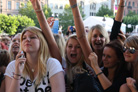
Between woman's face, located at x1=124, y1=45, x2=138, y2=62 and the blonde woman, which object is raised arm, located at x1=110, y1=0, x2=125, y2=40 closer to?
woman's face, located at x1=124, y1=45, x2=138, y2=62

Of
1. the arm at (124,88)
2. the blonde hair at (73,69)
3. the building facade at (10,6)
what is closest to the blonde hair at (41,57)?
the blonde hair at (73,69)

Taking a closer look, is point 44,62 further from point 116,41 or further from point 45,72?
point 116,41

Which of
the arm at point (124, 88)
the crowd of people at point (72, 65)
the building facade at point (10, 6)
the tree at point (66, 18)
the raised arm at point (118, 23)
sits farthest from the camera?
the building facade at point (10, 6)

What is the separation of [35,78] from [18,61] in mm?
282

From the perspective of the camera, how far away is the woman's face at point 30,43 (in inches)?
96.4

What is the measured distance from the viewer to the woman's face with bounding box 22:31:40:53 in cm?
245

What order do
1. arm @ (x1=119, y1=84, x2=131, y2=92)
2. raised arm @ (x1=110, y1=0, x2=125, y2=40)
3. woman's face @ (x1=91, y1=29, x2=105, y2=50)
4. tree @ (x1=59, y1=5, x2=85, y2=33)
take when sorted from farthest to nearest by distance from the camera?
1. tree @ (x1=59, y1=5, x2=85, y2=33)
2. woman's face @ (x1=91, y1=29, x2=105, y2=50)
3. raised arm @ (x1=110, y1=0, x2=125, y2=40)
4. arm @ (x1=119, y1=84, x2=131, y2=92)

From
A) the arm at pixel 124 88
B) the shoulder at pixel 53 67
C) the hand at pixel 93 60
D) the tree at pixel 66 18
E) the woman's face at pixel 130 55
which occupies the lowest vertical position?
the arm at pixel 124 88

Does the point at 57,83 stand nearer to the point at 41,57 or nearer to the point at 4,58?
the point at 41,57

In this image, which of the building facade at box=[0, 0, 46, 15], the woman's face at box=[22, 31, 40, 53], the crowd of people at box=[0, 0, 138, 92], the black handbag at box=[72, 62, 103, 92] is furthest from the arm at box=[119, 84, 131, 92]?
the building facade at box=[0, 0, 46, 15]

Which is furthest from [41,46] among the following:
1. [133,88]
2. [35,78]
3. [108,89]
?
[133,88]

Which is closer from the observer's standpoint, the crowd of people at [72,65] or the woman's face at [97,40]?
the crowd of people at [72,65]

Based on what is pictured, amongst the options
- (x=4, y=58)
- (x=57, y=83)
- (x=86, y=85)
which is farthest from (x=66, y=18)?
(x=86, y=85)

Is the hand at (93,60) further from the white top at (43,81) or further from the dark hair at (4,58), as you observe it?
the dark hair at (4,58)
